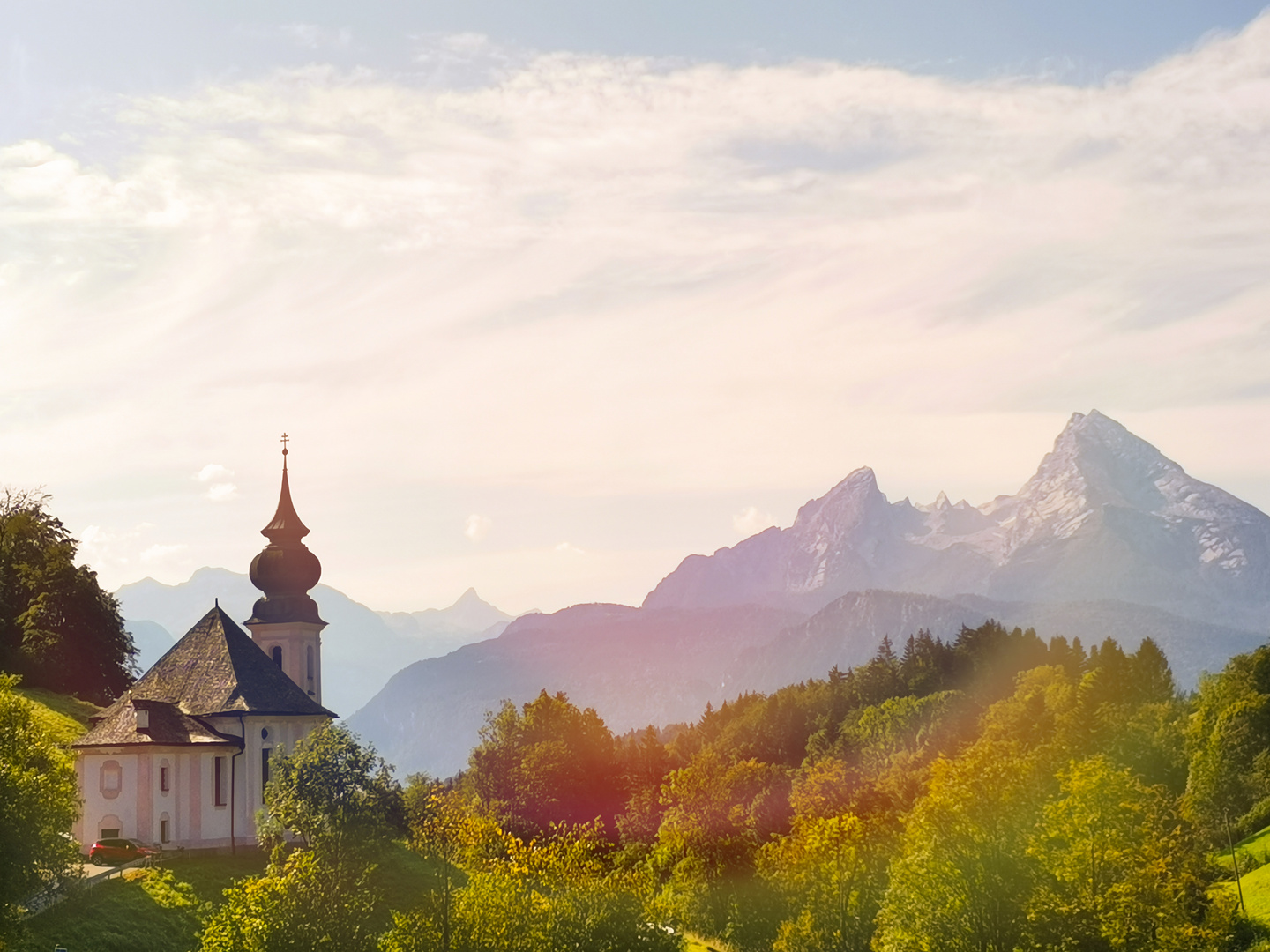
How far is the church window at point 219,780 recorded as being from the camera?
289 feet

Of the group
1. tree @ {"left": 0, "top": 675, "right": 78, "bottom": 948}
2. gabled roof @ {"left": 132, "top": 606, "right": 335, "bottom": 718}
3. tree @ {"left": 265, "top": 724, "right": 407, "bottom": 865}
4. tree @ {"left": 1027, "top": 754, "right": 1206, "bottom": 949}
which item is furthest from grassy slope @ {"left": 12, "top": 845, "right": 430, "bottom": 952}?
tree @ {"left": 1027, "top": 754, "right": 1206, "bottom": 949}

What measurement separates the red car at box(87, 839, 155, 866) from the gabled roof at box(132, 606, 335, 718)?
44.6 ft

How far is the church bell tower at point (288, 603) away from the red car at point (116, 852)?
30.4m

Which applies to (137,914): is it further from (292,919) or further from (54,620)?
(54,620)

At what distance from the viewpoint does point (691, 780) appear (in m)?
107

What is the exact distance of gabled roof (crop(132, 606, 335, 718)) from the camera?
305ft

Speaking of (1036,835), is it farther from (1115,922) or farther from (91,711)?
(91,711)

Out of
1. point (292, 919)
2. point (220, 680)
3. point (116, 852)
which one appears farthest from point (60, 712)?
point (292, 919)

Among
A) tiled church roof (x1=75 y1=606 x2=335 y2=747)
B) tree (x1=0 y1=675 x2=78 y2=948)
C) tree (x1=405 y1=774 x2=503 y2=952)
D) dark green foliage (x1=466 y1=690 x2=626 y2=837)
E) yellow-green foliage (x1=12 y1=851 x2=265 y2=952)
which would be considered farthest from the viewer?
dark green foliage (x1=466 y1=690 x2=626 y2=837)

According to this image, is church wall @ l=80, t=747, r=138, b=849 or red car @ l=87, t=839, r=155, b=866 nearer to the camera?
red car @ l=87, t=839, r=155, b=866

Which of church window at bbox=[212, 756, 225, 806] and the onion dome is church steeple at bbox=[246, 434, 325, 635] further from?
church window at bbox=[212, 756, 225, 806]

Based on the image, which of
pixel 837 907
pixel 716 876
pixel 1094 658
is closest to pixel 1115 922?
pixel 837 907

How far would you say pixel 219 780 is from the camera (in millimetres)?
88500

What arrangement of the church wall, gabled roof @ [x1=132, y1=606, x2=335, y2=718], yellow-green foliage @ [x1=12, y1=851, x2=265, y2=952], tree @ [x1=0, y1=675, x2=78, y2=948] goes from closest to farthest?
tree @ [x1=0, y1=675, x2=78, y2=948] → yellow-green foliage @ [x1=12, y1=851, x2=265, y2=952] → the church wall → gabled roof @ [x1=132, y1=606, x2=335, y2=718]
